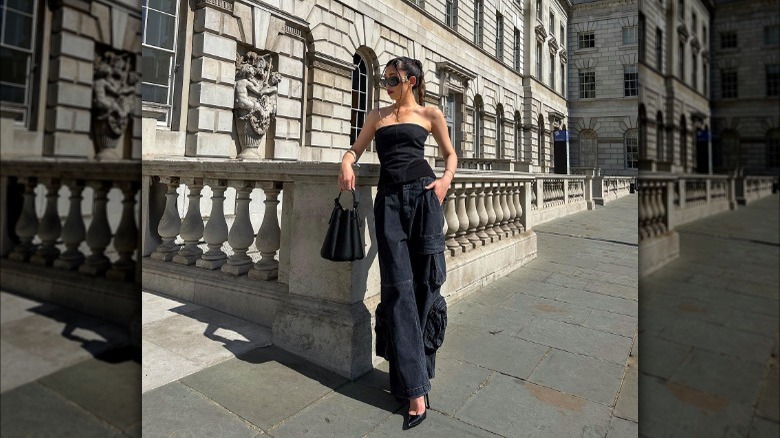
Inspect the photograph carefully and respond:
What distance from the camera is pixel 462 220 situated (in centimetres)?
389

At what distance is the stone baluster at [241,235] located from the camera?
3.01 metres

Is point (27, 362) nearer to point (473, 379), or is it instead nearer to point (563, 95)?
point (473, 379)

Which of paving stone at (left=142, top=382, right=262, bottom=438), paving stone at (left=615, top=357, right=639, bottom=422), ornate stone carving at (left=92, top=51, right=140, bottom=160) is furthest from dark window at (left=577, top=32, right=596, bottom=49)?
ornate stone carving at (left=92, top=51, right=140, bottom=160)

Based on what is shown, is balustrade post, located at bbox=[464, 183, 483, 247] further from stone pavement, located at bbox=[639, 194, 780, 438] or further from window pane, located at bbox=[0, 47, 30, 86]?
window pane, located at bbox=[0, 47, 30, 86]

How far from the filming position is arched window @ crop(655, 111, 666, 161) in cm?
44

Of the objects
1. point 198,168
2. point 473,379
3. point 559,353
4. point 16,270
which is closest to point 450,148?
point 473,379

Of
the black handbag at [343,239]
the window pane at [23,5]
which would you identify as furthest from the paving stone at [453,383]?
the window pane at [23,5]

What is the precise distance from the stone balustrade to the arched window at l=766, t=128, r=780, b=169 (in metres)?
0.61

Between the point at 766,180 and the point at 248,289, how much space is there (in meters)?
2.95

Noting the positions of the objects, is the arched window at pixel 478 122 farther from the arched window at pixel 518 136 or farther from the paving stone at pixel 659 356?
the paving stone at pixel 659 356

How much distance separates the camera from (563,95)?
51.1 ft

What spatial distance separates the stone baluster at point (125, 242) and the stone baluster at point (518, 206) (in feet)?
16.0

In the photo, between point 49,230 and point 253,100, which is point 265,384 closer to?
point 49,230

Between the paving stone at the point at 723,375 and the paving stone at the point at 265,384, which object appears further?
the paving stone at the point at 265,384
